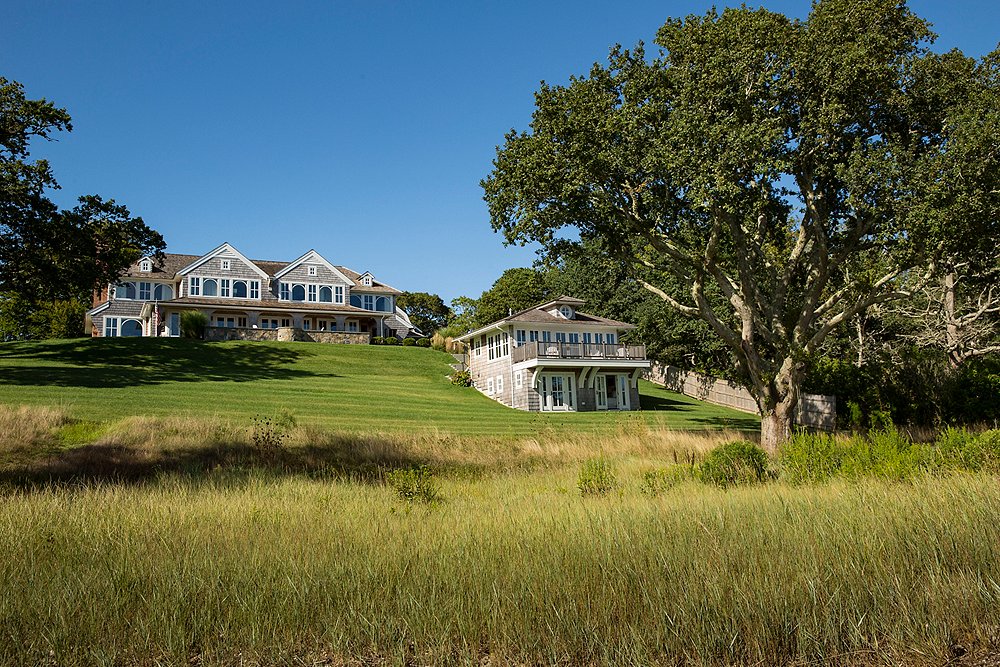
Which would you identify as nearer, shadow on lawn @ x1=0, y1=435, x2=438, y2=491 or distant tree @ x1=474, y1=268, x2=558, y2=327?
shadow on lawn @ x1=0, y1=435, x2=438, y2=491

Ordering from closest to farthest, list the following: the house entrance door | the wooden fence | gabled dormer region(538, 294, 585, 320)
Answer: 1. the wooden fence
2. the house entrance door
3. gabled dormer region(538, 294, 585, 320)

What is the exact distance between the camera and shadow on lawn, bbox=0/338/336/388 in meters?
30.6

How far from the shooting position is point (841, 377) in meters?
32.8

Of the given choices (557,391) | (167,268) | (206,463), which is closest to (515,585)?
(206,463)

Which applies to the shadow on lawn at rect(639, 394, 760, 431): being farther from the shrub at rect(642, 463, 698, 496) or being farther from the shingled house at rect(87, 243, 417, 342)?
the shingled house at rect(87, 243, 417, 342)

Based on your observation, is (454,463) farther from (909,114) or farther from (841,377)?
(841,377)

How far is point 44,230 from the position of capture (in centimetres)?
3116

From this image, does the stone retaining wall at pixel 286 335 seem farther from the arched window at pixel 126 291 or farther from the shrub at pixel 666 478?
the shrub at pixel 666 478

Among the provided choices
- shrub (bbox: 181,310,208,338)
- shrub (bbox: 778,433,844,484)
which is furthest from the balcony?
shrub (bbox: 778,433,844,484)

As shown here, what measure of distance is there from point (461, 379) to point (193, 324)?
64.4 feet

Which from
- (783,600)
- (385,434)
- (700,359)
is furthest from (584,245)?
A: (700,359)

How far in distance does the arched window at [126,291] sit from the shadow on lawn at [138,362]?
17.7 metres

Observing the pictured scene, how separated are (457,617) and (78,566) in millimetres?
3775

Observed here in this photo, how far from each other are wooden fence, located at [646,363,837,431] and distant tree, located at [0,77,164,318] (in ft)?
104
